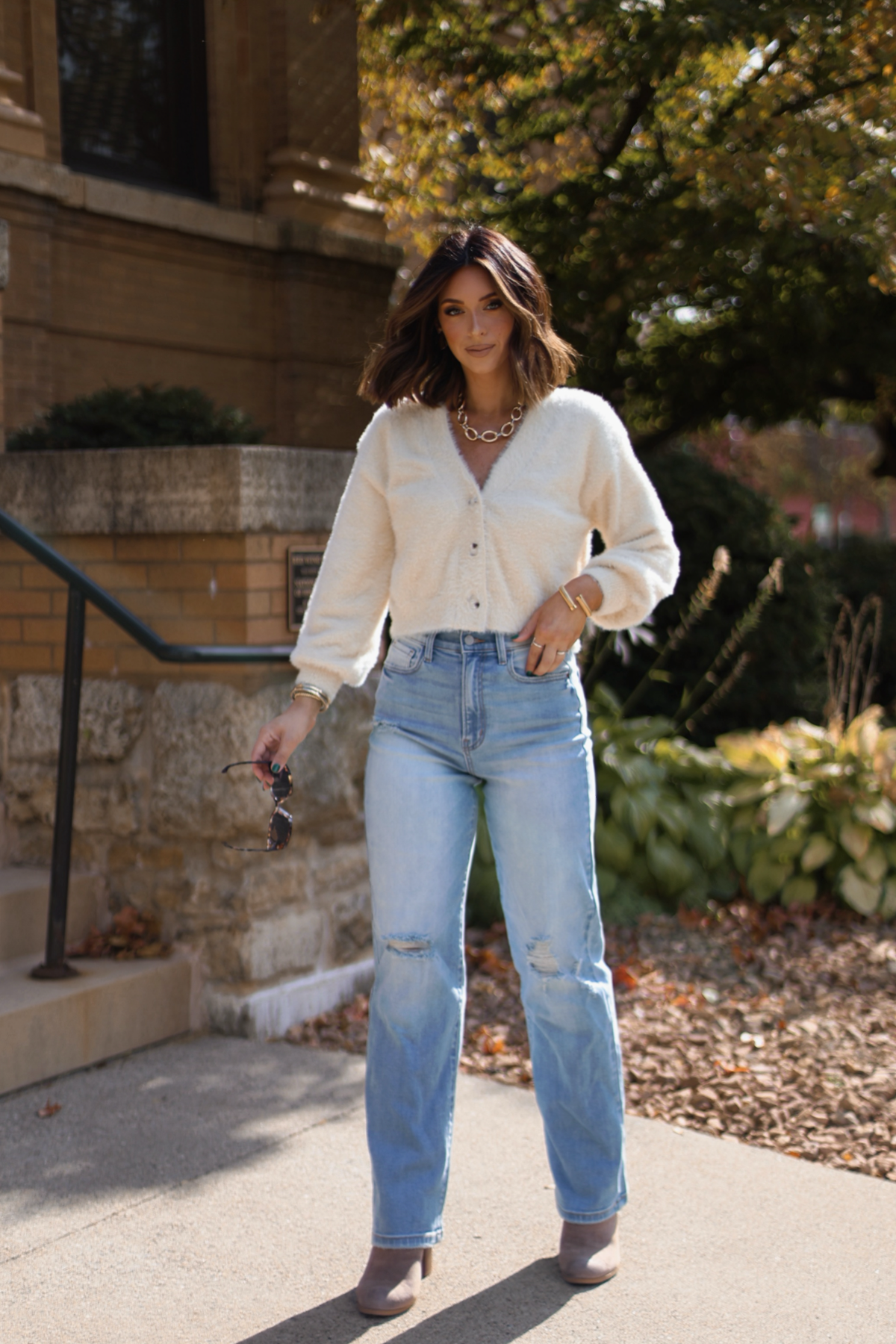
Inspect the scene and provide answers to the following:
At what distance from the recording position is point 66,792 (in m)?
3.85

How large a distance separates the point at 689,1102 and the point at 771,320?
5.91m

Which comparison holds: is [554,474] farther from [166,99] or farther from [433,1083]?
[166,99]

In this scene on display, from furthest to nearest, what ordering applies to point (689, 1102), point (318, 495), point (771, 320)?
point (771, 320)
point (318, 495)
point (689, 1102)

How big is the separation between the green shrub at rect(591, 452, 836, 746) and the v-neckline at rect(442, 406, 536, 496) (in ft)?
13.7

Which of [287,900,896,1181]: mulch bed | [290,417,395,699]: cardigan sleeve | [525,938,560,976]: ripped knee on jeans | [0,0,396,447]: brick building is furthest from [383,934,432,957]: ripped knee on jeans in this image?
[0,0,396,447]: brick building

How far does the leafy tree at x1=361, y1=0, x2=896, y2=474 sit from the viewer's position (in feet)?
19.2

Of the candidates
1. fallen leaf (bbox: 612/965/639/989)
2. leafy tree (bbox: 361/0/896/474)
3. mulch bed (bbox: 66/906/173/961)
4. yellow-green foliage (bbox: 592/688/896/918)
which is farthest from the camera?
leafy tree (bbox: 361/0/896/474)

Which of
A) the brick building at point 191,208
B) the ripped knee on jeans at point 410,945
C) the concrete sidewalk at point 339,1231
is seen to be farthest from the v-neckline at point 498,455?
the brick building at point 191,208

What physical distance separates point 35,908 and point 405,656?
195cm

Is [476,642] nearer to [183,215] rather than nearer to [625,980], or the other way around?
[625,980]

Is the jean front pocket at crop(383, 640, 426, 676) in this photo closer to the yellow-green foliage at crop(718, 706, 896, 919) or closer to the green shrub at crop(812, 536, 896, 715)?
the yellow-green foliage at crop(718, 706, 896, 919)

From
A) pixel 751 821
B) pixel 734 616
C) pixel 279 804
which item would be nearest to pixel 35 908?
pixel 279 804

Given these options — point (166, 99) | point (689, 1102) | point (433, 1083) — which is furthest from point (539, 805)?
point (166, 99)

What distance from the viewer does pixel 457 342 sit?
2.48m
